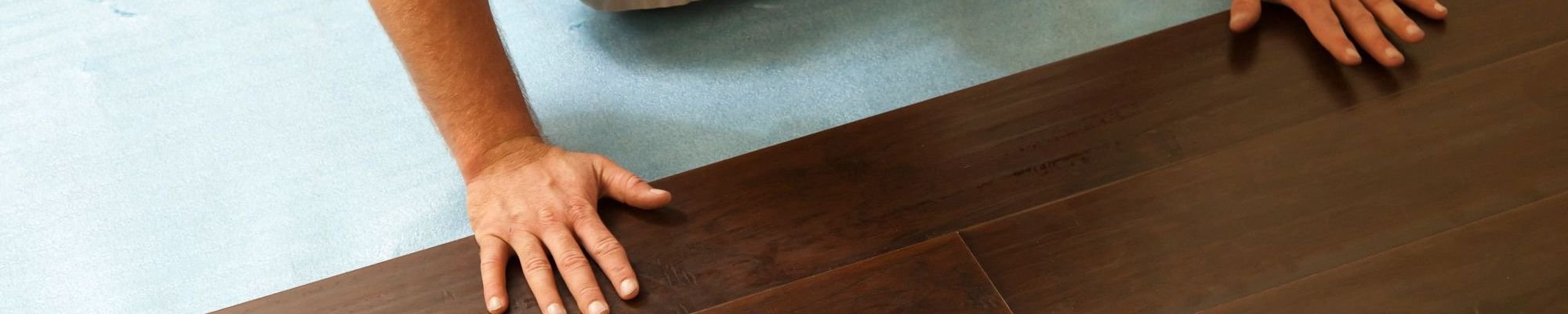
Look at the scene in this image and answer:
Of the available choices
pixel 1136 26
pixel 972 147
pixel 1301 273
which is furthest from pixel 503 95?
pixel 1136 26

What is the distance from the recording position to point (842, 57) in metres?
1.80

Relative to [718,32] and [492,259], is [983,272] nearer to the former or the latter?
[492,259]

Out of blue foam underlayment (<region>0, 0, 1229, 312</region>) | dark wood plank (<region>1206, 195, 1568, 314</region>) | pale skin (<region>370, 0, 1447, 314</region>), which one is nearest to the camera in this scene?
dark wood plank (<region>1206, 195, 1568, 314</region>)

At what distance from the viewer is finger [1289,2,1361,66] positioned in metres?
1.40

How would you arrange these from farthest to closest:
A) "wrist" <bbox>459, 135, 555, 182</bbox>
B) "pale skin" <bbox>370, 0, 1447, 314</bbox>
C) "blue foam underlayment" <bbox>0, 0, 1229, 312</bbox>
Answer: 1. "blue foam underlayment" <bbox>0, 0, 1229, 312</bbox>
2. "wrist" <bbox>459, 135, 555, 182</bbox>
3. "pale skin" <bbox>370, 0, 1447, 314</bbox>

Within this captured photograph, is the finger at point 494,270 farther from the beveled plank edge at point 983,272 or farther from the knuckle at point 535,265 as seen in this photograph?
the beveled plank edge at point 983,272

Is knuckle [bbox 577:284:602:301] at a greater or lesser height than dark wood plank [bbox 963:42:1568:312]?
greater

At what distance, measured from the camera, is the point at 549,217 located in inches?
47.1

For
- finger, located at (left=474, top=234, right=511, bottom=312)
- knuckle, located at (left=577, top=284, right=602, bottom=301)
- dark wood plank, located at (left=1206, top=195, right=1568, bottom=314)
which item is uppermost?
finger, located at (left=474, top=234, right=511, bottom=312)

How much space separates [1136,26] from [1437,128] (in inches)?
24.0

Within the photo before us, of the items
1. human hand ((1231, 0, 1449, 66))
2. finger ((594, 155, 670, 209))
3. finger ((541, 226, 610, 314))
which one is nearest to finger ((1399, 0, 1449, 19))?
human hand ((1231, 0, 1449, 66))

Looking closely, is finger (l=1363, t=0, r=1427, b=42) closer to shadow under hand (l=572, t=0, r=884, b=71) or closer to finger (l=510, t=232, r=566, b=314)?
shadow under hand (l=572, t=0, r=884, b=71)

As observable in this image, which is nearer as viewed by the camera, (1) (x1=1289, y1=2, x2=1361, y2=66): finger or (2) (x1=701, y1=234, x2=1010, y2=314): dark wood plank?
(2) (x1=701, y1=234, x2=1010, y2=314): dark wood plank

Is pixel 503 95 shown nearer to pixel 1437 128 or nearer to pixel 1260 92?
pixel 1260 92
